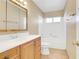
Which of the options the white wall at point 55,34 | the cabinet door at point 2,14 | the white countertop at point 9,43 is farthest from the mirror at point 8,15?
the white wall at point 55,34

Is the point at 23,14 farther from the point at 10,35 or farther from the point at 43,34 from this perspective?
the point at 43,34

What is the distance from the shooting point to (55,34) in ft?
14.9

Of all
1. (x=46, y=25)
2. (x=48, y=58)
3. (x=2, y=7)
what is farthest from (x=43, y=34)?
(x=2, y=7)

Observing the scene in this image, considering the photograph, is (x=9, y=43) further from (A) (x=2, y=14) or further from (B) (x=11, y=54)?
(A) (x=2, y=14)

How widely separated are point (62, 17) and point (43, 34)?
1511mm

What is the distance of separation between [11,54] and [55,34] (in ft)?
11.8

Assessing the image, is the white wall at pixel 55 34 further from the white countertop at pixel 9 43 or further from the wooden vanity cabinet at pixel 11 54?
the wooden vanity cabinet at pixel 11 54

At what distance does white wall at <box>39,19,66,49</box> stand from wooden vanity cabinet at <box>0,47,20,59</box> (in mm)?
3420

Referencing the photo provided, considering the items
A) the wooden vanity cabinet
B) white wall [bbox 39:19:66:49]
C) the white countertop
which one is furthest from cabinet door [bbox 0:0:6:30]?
white wall [bbox 39:19:66:49]

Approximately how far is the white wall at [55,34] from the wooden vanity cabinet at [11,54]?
342 centimetres

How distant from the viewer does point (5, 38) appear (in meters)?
1.86

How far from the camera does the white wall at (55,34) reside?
4.44 m

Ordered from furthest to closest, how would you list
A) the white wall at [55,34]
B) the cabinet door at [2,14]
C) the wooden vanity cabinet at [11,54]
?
the white wall at [55,34] → the cabinet door at [2,14] → the wooden vanity cabinet at [11,54]

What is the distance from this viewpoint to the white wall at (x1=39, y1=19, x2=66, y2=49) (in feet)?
14.6
